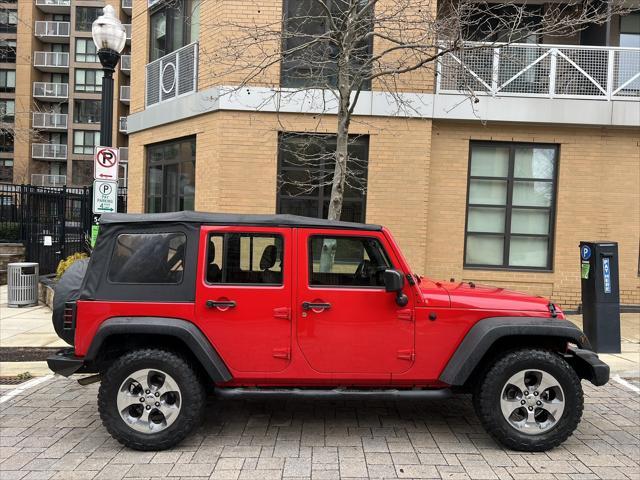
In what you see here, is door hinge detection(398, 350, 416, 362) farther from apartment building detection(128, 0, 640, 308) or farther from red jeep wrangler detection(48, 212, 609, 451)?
apartment building detection(128, 0, 640, 308)

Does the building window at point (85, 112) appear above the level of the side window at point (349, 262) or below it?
above

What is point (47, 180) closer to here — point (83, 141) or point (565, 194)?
point (83, 141)

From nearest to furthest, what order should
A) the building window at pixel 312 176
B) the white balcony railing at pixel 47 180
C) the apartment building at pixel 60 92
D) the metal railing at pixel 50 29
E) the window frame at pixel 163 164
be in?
1. the building window at pixel 312 176
2. the window frame at pixel 163 164
3. the apartment building at pixel 60 92
4. the metal railing at pixel 50 29
5. the white balcony railing at pixel 47 180

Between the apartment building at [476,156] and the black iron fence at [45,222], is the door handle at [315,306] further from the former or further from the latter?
the black iron fence at [45,222]

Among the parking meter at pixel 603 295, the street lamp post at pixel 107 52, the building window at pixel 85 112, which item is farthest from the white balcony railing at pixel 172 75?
the building window at pixel 85 112

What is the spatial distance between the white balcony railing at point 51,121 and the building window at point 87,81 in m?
2.68

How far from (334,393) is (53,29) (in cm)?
4385

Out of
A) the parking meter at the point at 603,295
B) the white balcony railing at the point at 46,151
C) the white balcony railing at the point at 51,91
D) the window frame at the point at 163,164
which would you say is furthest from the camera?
the white balcony railing at the point at 46,151

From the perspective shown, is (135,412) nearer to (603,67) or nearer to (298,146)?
(298,146)

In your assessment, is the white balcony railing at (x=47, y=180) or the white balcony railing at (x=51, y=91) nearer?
the white balcony railing at (x=51, y=91)

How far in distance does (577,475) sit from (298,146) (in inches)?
289

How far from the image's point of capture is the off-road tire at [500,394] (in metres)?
3.90

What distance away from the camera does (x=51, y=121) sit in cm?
4062

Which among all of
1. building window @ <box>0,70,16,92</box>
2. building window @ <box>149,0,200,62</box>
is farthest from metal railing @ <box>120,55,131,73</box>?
building window @ <box>149,0,200,62</box>
